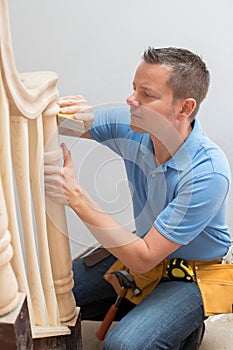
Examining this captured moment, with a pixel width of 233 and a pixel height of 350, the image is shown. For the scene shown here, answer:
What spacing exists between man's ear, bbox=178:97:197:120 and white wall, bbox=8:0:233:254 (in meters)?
0.69

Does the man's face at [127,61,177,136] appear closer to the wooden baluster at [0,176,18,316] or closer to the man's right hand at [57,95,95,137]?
the man's right hand at [57,95,95,137]

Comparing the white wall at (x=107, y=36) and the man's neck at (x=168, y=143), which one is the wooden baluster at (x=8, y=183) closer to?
the man's neck at (x=168, y=143)

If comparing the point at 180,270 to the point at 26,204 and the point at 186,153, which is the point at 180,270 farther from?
the point at 26,204

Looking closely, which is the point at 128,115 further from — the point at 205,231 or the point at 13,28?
the point at 13,28

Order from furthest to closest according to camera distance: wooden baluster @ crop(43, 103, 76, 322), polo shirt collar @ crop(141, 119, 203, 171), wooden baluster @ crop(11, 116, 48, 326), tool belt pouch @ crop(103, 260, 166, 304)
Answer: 1. tool belt pouch @ crop(103, 260, 166, 304)
2. polo shirt collar @ crop(141, 119, 203, 171)
3. wooden baluster @ crop(43, 103, 76, 322)
4. wooden baluster @ crop(11, 116, 48, 326)

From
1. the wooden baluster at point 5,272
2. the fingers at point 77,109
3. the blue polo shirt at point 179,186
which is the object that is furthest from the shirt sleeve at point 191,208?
the wooden baluster at point 5,272

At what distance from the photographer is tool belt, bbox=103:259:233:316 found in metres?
1.39

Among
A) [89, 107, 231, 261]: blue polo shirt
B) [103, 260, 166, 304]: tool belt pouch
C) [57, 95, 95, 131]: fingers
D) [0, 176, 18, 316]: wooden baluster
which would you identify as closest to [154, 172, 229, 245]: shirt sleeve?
[89, 107, 231, 261]: blue polo shirt

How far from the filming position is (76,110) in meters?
1.25

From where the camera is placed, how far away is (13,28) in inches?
74.4

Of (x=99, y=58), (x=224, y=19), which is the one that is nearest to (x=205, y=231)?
(x=99, y=58)

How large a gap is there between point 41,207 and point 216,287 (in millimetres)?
639

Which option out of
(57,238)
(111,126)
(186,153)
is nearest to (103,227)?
(57,238)

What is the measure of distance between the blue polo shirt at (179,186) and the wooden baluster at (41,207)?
0.32m
